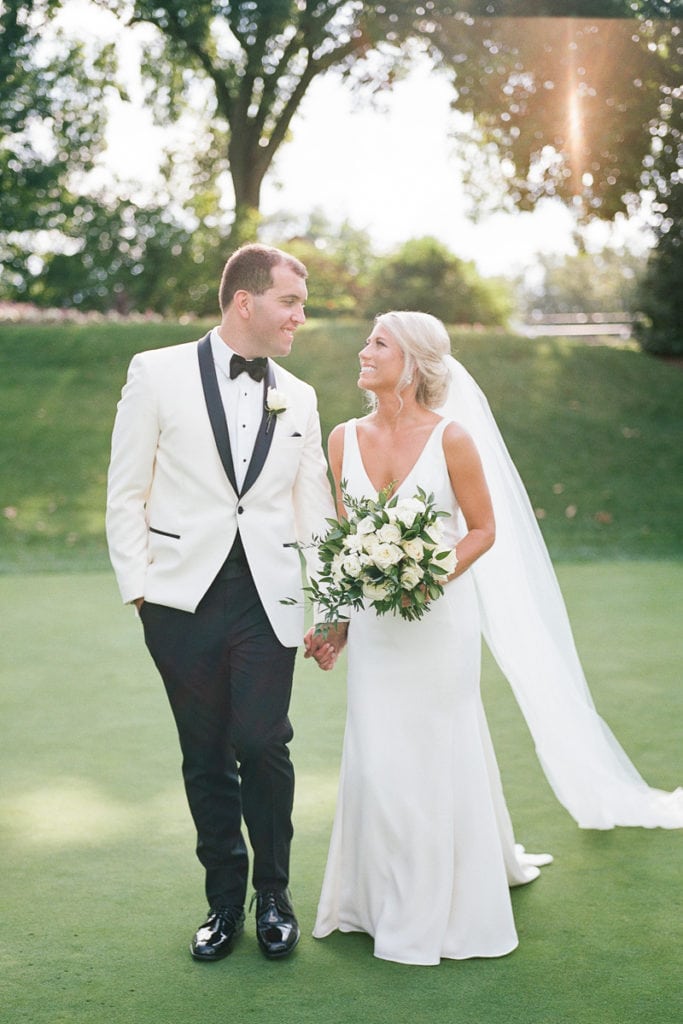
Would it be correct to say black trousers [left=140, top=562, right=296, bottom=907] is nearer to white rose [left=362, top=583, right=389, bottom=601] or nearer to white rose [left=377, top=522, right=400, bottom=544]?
white rose [left=362, top=583, right=389, bottom=601]

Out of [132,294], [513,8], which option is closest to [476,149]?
[513,8]

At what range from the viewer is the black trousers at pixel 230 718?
3768mm

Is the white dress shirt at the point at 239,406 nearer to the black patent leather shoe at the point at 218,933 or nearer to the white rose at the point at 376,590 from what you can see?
the white rose at the point at 376,590

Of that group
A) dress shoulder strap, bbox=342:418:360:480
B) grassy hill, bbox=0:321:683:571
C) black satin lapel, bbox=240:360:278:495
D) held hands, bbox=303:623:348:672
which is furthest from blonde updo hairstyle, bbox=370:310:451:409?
grassy hill, bbox=0:321:683:571

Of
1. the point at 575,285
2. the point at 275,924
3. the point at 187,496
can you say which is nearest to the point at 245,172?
the point at 187,496

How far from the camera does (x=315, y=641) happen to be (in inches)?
157

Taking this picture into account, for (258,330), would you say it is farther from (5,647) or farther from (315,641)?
(5,647)

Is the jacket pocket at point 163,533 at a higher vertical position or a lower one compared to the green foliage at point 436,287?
higher

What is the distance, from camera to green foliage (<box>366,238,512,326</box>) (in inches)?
935

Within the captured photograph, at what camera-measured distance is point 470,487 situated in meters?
4.01

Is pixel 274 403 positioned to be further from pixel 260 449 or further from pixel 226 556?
pixel 226 556

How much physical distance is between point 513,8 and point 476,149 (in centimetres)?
382

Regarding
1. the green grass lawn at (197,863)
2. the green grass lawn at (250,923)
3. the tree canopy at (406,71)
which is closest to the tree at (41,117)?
the tree canopy at (406,71)

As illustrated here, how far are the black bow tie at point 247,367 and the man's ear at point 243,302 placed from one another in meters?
0.14
